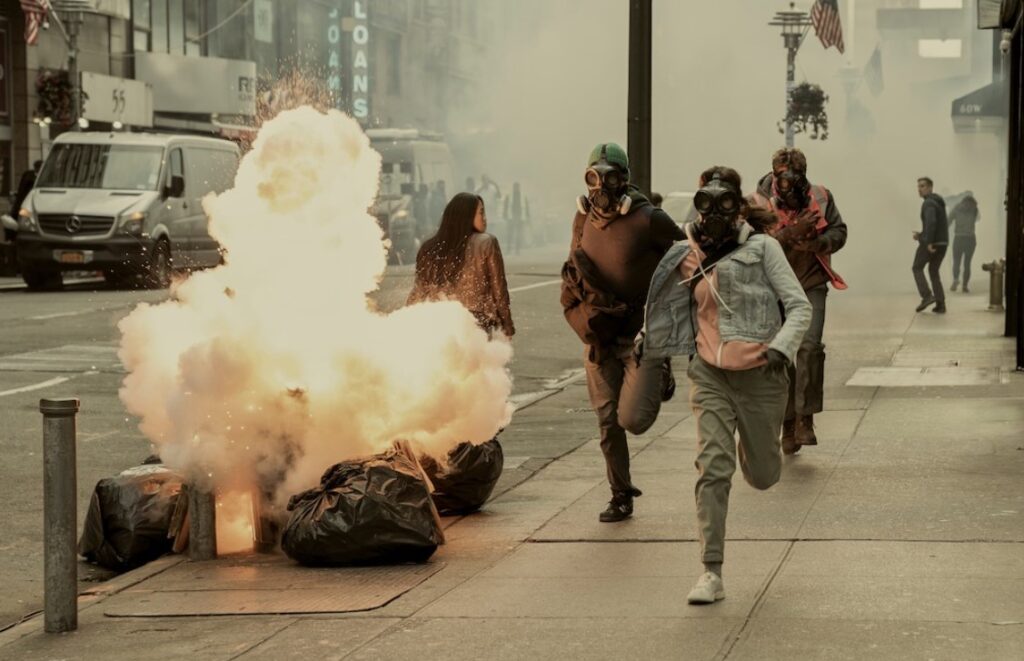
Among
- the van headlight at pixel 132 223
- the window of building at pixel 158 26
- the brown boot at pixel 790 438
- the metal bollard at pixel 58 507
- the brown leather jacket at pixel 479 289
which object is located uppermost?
the window of building at pixel 158 26

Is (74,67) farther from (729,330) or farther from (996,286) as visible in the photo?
(729,330)

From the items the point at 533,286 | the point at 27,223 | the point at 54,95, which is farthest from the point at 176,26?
the point at 27,223

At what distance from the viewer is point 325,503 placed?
743 cm

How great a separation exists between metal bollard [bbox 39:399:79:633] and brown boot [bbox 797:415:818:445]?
16.6ft

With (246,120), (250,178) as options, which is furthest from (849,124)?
(250,178)

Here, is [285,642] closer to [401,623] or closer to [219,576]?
[401,623]

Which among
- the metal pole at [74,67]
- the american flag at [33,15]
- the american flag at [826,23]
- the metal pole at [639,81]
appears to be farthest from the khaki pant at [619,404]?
the american flag at [826,23]

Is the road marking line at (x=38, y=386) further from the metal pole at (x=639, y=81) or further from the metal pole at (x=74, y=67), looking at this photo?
the metal pole at (x=74, y=67)

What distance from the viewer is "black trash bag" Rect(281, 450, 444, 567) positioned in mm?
7352

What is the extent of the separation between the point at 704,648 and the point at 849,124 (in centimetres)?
4512

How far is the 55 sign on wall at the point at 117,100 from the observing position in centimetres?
3659

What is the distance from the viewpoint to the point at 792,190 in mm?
10281

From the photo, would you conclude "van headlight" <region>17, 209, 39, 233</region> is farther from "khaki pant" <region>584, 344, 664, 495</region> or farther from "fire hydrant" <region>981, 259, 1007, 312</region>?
"khaki pant" <region>584, 344, 664, 495</region>

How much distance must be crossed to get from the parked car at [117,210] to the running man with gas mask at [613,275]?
61.3ft
